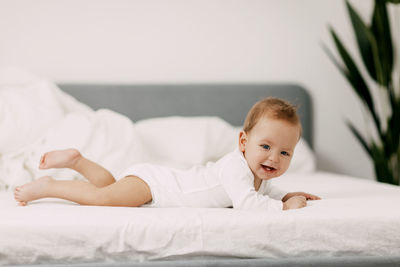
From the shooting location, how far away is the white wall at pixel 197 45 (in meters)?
2.53

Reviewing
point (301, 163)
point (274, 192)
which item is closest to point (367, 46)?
point (301, 163)

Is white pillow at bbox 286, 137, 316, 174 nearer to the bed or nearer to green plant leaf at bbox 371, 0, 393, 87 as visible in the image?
green plant leaf at bbox 371, 0, 393, 87

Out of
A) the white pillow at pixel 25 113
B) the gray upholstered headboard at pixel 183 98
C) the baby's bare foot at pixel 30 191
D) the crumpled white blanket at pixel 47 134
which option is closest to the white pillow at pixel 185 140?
the crumpled white blanket at pixel 47 134

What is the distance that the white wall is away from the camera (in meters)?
2.53

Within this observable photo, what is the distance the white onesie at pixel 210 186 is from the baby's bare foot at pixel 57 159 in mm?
167

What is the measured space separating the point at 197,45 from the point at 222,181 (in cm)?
153

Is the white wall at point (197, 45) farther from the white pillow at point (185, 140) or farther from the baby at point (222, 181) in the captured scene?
the baby at point (222, 181)

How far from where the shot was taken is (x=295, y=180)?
77.0 inches

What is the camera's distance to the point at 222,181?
1.29m

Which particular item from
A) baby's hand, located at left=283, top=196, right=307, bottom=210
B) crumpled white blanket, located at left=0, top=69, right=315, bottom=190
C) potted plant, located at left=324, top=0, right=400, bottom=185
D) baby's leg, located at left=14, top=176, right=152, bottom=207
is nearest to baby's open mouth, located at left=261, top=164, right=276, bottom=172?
baby's hand, located at left=283, top=196, right=307, bottom=210

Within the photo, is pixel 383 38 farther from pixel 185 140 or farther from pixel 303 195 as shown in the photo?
pixel 303 195

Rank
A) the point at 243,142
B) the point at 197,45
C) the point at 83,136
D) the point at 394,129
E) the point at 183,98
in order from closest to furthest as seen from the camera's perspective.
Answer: the point at 243,142
the point at 83,136
the point at 394,129
the point at 183,98
the point at 197,45

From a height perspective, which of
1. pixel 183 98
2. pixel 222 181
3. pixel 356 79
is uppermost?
pixel 356 79

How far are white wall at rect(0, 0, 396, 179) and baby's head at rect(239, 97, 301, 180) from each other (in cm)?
142
